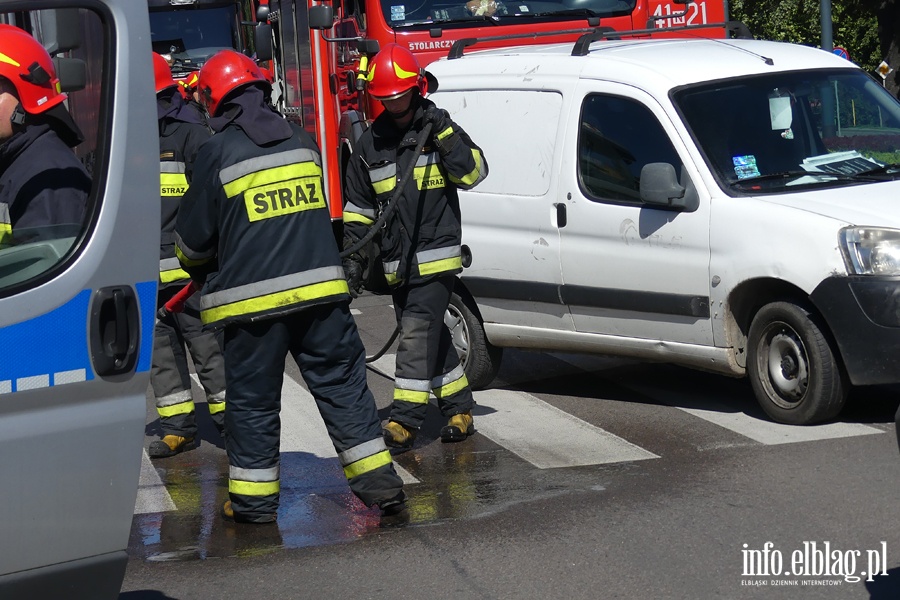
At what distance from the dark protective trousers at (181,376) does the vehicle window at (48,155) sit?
362 centimetres

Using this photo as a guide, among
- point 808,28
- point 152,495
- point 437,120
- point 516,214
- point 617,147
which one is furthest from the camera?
point 808,28

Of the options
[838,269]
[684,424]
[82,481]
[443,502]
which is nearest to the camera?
[82,481]

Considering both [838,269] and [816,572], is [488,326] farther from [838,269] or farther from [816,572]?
[816,572]

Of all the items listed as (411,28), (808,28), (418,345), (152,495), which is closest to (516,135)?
(418,345)

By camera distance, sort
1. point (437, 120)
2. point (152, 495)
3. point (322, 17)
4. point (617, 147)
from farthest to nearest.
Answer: point (322, 17) < point (617, 147) < point (437, 120) < point (152, 495)

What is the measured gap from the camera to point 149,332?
12.1 feet

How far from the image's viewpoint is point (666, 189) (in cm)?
702

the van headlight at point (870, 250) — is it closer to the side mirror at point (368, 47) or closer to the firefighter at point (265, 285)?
the firefighter at point (265, 285)

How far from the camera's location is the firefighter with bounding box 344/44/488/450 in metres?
6.88

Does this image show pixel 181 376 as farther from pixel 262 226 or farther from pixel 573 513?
pixel 573 513

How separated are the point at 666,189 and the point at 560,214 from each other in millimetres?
818

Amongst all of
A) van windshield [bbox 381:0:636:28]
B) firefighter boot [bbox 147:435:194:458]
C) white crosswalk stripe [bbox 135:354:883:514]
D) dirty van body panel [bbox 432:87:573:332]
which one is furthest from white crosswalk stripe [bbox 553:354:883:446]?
van windshield [bbox 381:0:636:28]

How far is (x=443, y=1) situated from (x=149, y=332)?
28.2 feet

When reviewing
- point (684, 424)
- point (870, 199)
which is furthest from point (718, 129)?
point (684, 424)
